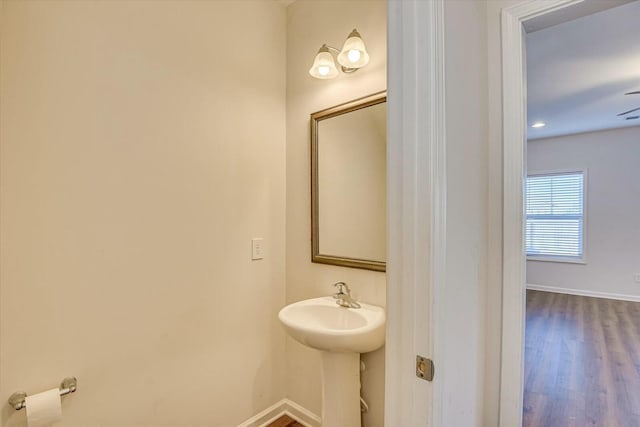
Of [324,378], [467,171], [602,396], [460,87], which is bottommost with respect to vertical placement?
[602,396]

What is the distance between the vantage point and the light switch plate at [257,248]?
Answer: 5.70 feet

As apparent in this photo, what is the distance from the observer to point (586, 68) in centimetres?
263

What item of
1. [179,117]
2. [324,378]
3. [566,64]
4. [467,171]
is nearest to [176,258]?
[179,117]

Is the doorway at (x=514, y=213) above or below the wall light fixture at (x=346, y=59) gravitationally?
below

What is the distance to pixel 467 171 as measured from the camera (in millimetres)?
975

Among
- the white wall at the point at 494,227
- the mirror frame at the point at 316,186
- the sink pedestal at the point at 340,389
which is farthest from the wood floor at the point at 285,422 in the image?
the white wall at the point at 494,227

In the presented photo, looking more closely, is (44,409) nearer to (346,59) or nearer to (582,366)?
(346,59)

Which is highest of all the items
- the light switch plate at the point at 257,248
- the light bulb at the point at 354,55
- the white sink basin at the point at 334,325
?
the light bulb at the point at 354,55

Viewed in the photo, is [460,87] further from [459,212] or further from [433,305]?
[433,305]

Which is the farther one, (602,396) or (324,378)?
(602,396)

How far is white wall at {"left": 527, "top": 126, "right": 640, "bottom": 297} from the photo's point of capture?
4453 mm

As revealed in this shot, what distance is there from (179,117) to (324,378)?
1.41 m

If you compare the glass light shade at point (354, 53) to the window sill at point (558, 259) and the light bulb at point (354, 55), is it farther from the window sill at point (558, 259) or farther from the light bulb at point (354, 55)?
the window sill at point (558, 259)

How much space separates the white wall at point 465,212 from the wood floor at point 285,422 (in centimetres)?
108
